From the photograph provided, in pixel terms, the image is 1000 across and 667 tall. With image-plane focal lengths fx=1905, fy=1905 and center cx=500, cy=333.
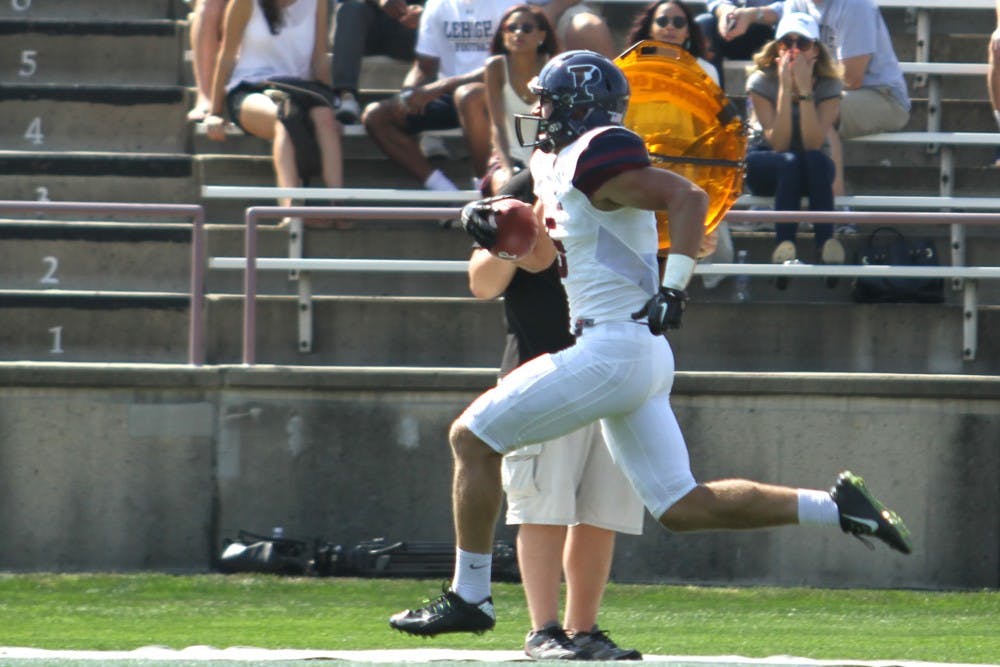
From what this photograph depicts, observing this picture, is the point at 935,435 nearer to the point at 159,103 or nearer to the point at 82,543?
the point at 82,543

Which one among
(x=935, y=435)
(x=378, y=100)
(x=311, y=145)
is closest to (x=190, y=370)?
(x=311, y=145)

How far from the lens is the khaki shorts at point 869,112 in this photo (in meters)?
10.7

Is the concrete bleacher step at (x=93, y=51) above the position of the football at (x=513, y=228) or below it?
above

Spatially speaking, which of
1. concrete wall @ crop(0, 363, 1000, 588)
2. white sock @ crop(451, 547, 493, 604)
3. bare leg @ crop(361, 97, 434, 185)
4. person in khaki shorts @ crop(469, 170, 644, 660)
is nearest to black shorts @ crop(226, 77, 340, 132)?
bare leg @ crop(361, 97, 434, 185)

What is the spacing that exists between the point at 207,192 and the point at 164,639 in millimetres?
3304

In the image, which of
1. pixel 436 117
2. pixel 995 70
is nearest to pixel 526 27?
pixel 436 117

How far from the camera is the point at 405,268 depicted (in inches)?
372

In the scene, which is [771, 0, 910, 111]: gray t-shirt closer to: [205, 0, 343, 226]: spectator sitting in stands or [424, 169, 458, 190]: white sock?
[424, 169, 458, 190]: white sock

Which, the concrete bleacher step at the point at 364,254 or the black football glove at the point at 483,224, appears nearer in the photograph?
the black football glove at the point at 483,224

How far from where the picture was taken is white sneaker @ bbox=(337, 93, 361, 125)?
10977 millimetres

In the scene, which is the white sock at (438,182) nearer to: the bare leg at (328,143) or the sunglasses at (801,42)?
the bare leg at (328,143)

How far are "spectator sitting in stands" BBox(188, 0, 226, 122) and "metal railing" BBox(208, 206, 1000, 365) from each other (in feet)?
5.61

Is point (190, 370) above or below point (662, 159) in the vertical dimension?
below

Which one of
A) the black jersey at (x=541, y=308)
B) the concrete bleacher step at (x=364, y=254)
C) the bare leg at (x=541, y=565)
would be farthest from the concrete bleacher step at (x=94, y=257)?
the bare leg at (x=541, y=565)
